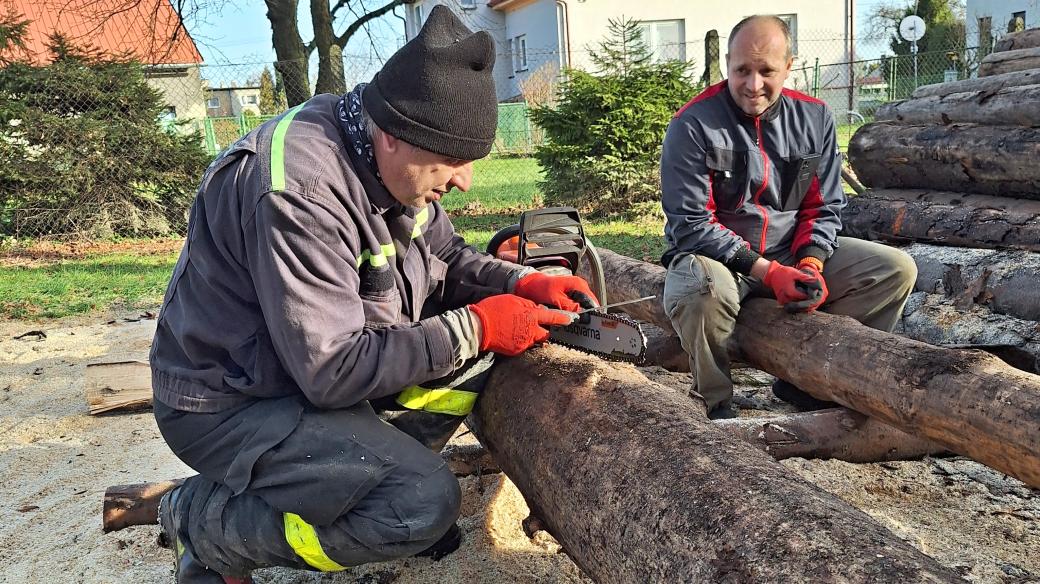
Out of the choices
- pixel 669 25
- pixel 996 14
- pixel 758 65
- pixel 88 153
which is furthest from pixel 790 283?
pixel 996 14

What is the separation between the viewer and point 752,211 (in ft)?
11.8

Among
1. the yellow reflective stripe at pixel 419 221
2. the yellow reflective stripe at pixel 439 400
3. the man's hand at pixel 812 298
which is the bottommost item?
the yellow reflective stripe at pixel 439 400

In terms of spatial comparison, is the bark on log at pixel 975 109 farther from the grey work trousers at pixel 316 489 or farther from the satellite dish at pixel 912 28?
the satellite dish at pixel 912 28

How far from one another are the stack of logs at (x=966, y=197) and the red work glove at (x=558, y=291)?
2.22 metres

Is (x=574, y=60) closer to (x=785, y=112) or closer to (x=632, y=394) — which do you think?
(x=785, y=112)

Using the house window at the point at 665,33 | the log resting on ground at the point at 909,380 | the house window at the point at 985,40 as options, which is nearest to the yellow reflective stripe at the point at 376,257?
the log resting on ground at the point at 909,380

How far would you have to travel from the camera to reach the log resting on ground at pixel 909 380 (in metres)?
2.29

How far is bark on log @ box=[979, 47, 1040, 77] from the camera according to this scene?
5.84 metres

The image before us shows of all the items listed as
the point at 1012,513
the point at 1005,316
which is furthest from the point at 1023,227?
the point at 1012,513

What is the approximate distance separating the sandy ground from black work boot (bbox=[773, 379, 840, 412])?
0.23 feet

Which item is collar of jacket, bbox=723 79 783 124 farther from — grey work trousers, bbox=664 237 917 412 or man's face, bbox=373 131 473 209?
man's face, bbox=373 131 473 209

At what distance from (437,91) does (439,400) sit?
40.3 inches

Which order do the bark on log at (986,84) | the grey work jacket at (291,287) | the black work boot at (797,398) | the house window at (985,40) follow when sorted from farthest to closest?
the house window at (985,40) < the bark on log at (986,84) < the black work boot at (797,398) < the grey work jacket at (291,287)

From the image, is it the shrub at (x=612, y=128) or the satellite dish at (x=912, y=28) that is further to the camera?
the satellite dish at (x=912, y=28)
